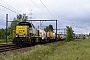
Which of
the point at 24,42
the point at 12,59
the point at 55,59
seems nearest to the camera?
the point at 12,59

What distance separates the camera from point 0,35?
9356 centimetres

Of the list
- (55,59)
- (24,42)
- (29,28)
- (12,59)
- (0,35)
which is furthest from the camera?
(0,35)

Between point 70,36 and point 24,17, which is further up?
point 24,17

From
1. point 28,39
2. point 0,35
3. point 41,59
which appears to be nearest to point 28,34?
point 28,39

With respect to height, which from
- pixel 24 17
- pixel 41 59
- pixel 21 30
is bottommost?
pixel 41 59

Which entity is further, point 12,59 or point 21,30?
point 21,30

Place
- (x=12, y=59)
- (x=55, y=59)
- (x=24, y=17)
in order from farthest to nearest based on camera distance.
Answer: (x=24, y=17) → (x=55, y=59) → (x=12, y=59)

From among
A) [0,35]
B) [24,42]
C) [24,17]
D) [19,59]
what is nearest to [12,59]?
[19,59]

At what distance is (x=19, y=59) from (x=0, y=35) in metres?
82.7

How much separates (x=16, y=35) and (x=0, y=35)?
61221 millimetres

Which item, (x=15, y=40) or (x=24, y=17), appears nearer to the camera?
(x=15, y=40)

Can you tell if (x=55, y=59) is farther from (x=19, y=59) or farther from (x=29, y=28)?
(x=29, y=28)

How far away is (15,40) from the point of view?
110 feet

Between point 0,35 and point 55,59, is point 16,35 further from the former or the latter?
point 0,35
